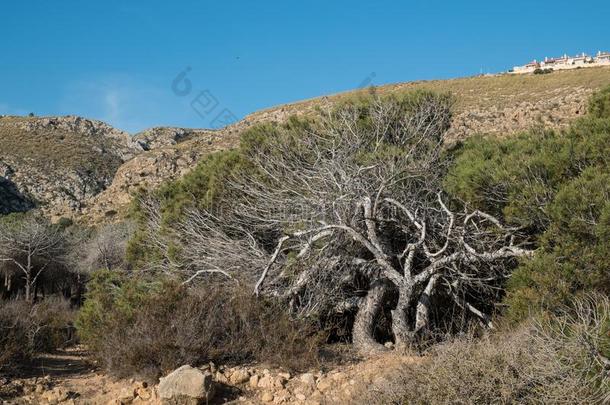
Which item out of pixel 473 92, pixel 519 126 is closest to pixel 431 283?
pixel 519 126

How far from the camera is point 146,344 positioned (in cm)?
654

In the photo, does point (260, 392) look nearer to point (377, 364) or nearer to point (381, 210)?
point (377, 364)

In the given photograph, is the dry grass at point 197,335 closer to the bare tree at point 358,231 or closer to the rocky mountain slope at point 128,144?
the bare tree at point 358,231

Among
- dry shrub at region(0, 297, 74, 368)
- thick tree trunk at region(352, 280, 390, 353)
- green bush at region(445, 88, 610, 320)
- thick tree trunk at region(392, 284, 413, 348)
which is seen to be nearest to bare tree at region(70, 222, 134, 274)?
dry shrub at region(0, 297, 74, 368)

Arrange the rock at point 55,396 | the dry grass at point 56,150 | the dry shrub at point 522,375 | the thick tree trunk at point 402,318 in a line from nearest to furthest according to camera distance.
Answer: the dry shrub at point 522,375
the rock at point 55,396
the thick tree trunk at point 402,318
the dry grass at point 56,150

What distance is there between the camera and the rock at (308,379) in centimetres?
622

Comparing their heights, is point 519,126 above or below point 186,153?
below

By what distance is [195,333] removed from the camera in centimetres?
682

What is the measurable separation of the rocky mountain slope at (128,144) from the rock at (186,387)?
23401mm

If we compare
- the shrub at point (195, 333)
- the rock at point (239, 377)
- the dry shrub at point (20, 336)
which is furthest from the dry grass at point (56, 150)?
the rock at point (239, 377)

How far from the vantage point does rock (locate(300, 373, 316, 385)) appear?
20.4ft

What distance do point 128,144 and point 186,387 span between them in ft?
197

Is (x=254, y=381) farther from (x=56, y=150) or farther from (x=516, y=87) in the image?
(x=56, y=150)

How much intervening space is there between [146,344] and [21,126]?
59848 millimetres
